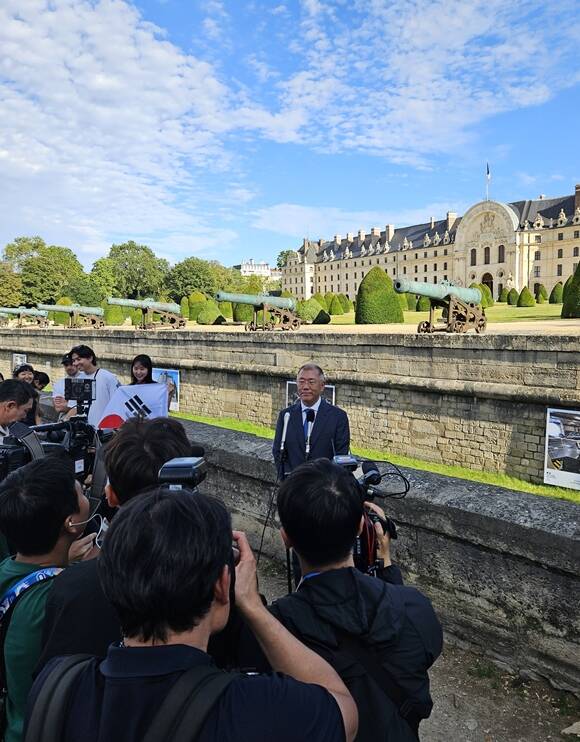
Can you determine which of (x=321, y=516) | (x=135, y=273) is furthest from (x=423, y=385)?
(x=135, y=273)

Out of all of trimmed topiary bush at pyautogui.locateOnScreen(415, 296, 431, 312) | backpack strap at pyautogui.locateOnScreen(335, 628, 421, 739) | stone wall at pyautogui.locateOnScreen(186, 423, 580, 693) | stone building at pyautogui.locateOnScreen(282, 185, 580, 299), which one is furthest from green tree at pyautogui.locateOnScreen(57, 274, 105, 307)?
backpack strap at pyautogui.locateOnScreen(335, 628, 421, 739)

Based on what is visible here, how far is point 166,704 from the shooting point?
3.31 feet

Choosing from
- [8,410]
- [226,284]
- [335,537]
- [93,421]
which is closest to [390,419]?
[93,421]

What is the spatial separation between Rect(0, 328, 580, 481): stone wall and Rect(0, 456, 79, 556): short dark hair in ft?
31.7

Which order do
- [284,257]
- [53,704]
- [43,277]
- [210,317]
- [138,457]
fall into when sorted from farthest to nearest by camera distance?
1. [284,257]
2. [43,277]
3. [210,317]
4. [138,457]
5. [53,704]

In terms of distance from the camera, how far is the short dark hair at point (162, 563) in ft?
3.81

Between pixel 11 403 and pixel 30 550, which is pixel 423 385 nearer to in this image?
pixel 11 403

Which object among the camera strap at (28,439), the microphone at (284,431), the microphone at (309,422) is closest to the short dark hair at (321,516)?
the camera strap at (28,439)

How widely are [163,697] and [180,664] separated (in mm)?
65

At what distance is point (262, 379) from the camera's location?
1617 centimetres

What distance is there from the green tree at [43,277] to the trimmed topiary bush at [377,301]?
44.2 m

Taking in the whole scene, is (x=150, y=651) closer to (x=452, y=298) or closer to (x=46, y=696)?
(x=46, y=696)

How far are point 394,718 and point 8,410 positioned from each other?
3108 millimetres

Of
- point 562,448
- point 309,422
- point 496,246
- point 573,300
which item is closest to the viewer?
point 309,422
